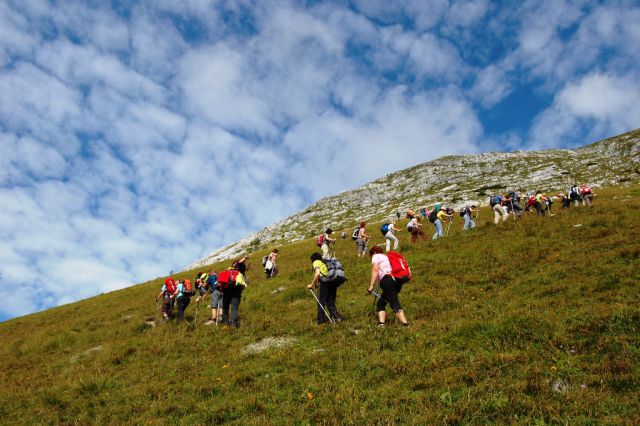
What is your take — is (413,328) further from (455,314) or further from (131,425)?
(131,425)

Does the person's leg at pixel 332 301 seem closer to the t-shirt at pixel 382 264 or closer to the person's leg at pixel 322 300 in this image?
the person's leg at pixel 322 300

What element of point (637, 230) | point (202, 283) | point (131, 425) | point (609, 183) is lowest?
point (131, 425)

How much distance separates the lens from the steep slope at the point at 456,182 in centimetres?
9081

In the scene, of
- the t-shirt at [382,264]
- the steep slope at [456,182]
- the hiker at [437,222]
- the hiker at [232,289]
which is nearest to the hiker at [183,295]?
the hiker at [232,289]

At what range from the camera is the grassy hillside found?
6508 millimetres

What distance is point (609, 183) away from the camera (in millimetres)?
73312

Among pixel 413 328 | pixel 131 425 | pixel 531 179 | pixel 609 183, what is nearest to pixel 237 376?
pixel 131 425

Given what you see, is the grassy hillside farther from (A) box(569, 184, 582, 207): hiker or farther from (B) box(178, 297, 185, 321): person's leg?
(A) box(569, 184, 582, 207): hiker

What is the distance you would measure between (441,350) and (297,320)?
21.6ft

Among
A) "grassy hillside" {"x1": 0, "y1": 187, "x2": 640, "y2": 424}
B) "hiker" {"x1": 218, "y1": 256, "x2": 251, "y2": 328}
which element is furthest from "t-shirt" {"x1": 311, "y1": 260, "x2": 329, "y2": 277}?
"hiker" {"x1": 218, "y1": 256, "x2": 251, "y2": 328}

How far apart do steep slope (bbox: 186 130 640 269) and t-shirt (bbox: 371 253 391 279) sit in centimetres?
7449

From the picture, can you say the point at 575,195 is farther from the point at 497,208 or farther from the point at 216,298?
the point at 216,298

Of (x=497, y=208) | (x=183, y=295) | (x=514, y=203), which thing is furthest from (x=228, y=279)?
(x=514, y=203)

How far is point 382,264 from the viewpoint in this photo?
1191cm
